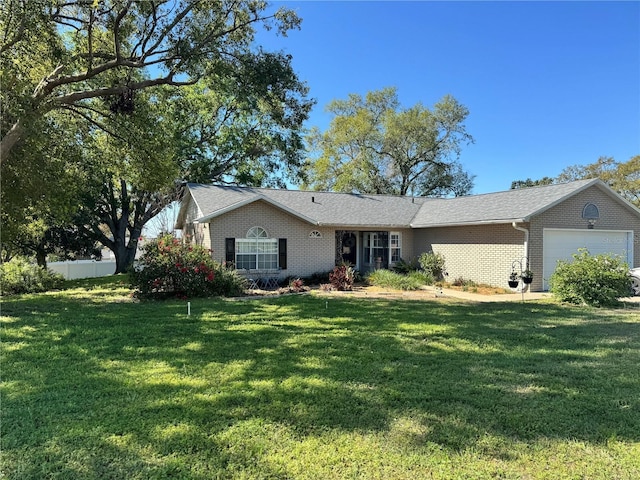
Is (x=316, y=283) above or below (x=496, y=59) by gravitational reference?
below

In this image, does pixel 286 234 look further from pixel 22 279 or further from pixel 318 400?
pixel 318 400

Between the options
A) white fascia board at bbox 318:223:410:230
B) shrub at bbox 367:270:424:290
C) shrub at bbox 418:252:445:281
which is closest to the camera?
shrub at bbox 367:270:424:290

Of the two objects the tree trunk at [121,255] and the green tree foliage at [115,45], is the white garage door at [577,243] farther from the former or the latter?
the tree trunk at [121,255]

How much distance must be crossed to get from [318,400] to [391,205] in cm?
1790

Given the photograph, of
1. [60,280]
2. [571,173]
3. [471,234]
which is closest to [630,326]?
[471,234]

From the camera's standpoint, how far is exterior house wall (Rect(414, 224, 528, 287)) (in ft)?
50.2

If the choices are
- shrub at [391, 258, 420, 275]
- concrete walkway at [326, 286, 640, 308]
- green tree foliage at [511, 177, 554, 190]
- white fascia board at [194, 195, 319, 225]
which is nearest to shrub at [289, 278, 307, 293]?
concrete walkway at [326, 286, 640, 308]

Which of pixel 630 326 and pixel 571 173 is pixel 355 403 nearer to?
pixel 630 326

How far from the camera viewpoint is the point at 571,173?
40.8m

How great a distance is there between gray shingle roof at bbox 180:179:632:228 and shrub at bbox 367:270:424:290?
2.61 meters

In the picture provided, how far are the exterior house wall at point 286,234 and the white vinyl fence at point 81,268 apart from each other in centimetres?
1255

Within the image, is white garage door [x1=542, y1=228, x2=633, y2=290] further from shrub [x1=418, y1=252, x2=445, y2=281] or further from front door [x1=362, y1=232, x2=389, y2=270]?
front door [x1=362, y1=232, x2=389, y2=270]

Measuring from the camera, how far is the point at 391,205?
21.4m

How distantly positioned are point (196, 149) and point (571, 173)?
3725cm
